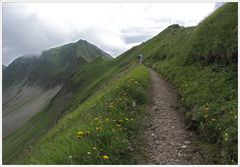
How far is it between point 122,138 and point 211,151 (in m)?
2.65

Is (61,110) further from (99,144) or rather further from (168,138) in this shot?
(99,144)

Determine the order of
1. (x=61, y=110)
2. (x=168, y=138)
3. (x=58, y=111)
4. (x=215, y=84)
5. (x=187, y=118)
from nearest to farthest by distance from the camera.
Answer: (x=168, y=138) → (x=187, y=118) → (x=215, y=84) → (x=61, y=110) → (x=58, y=111)

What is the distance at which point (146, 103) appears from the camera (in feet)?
45.1

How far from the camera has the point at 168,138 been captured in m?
9.59

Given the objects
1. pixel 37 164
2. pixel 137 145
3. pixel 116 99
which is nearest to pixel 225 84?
pixel 116 99

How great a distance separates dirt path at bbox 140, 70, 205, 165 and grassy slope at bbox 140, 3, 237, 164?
1.42 ft

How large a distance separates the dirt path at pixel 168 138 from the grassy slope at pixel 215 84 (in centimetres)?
43

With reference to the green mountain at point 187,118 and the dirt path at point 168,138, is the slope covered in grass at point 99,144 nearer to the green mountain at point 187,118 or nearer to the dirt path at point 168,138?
the green mountain at point 187,118

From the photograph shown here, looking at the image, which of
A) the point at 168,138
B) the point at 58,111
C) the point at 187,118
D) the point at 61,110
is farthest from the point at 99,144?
the point at 58,111

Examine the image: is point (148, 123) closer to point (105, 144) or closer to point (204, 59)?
point (105, 144)

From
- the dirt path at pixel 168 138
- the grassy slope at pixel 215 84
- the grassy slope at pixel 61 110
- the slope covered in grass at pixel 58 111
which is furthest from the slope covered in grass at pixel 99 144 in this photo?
the slope covered in grass at pixel 58 111

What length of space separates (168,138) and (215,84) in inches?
182

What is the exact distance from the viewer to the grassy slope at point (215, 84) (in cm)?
828

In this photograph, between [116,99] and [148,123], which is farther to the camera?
[116,99]
